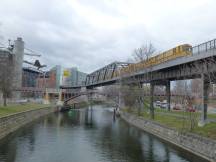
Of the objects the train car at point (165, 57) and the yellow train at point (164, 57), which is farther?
the yellow train at point (164, 57)

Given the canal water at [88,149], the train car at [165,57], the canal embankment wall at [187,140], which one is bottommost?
the canal water at [88,149]

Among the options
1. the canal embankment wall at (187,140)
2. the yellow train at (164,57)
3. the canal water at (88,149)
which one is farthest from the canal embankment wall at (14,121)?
the yellow train at (164,57)

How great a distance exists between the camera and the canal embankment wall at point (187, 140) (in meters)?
34.7

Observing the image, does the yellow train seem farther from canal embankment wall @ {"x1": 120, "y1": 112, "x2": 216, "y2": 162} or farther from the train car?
canal embankment wall @ {"x1": 120, "y1": 112, "x2": 216, "y2": 162}

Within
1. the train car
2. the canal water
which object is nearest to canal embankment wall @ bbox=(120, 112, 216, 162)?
the canal water

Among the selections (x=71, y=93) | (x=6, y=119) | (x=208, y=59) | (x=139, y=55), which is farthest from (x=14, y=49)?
(x=208, y=59)

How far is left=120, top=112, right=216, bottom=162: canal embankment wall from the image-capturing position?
3466 centimetres

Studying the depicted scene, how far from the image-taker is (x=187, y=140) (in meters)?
→ 41.2

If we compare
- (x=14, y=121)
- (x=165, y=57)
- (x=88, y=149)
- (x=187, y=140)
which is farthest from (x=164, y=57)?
(x=14, y=121)

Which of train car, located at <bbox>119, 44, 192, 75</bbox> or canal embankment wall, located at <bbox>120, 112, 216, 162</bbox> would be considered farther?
train car, located at <bbox>119, 44, 192, 75</bbox>

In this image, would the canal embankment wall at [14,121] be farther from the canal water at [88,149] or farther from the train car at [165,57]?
the train car at [165,57]

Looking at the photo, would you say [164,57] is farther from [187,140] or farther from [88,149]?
[88,149]

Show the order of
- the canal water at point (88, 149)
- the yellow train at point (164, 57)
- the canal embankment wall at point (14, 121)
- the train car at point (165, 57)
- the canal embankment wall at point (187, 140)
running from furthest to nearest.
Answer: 1. the yellow train at point (164, 57)
2. the train car at point (165, 57)
3. the canal embankment wall at point (14, 121)
4. the canal water at point (88, 149)
5. the canal embankment wall at point (187, 140)

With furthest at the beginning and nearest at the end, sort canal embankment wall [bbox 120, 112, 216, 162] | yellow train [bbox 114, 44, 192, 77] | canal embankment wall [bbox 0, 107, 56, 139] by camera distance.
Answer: yellow train [bbox 114, 44, 192, 77], canal embankment wall [bbox 0, 107, 56, 139], canal embankment wall [bbox 120, 112, 216, 162]
